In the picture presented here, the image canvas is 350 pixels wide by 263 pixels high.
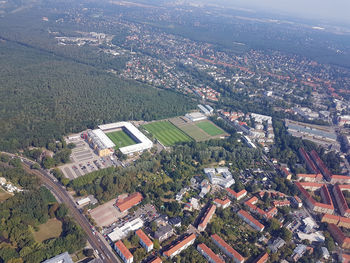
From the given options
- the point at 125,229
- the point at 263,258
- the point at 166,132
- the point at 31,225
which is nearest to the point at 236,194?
the point at 263,258

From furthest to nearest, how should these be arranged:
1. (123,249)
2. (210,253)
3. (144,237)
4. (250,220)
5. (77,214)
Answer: (250,220) → (77,214) → (144,237) → (210,253) → (123,249)

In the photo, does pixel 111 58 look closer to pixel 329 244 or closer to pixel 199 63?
pixel 199 63

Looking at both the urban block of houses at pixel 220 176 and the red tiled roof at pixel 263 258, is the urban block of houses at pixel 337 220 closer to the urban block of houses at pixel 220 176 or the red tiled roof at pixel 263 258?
the red tiled roof at pixel 263 258

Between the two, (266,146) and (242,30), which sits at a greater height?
(242,30)

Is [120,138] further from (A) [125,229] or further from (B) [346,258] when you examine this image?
(B) [346,258]

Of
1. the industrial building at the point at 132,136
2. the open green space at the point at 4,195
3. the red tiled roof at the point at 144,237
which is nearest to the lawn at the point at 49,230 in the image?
the open green space at the point at 4,195

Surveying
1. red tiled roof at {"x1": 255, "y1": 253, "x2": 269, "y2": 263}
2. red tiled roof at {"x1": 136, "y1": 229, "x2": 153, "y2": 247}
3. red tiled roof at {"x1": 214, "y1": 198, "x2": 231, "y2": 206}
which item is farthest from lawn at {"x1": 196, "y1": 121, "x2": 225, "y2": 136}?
red tiled roof at {"x1": 136, "y1": 229, "x2": 153, "y2": 247}

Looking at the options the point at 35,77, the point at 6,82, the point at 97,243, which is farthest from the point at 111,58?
the point at 97,243
